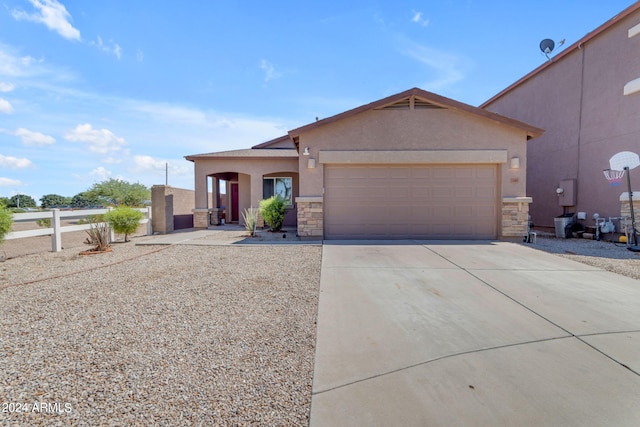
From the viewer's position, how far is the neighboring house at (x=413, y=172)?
31.7 ft

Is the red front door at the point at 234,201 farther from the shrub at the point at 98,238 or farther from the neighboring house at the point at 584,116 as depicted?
the neighboring house at the point at 584,116

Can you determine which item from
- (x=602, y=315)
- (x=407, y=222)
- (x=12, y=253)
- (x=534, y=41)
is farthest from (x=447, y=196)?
(x=12, y=253)

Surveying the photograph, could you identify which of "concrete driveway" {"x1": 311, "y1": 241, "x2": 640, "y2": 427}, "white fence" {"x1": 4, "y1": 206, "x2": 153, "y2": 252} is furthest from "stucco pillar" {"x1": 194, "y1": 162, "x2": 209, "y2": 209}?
"concrete driveway" {"x1": 311, "y1": 241, "x2": 640, "y2": 427}

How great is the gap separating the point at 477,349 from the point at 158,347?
10.6 ft

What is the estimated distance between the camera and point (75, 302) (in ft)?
14.2

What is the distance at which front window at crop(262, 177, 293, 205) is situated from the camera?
50.6 ft

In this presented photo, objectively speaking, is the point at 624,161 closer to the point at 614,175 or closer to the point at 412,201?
the point at 614,175

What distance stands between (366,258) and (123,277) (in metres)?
4.99

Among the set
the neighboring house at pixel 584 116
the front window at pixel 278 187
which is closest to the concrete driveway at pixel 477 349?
the neighboring house at pixel 584 116

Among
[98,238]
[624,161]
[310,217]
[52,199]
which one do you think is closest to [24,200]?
[52,199]

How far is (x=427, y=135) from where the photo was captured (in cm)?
974

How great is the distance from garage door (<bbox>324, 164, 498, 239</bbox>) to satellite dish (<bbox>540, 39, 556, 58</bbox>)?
29.6 ft

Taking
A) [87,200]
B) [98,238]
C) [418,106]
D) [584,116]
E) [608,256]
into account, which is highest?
[584,116]

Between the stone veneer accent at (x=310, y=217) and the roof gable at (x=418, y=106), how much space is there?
7.18 ft
